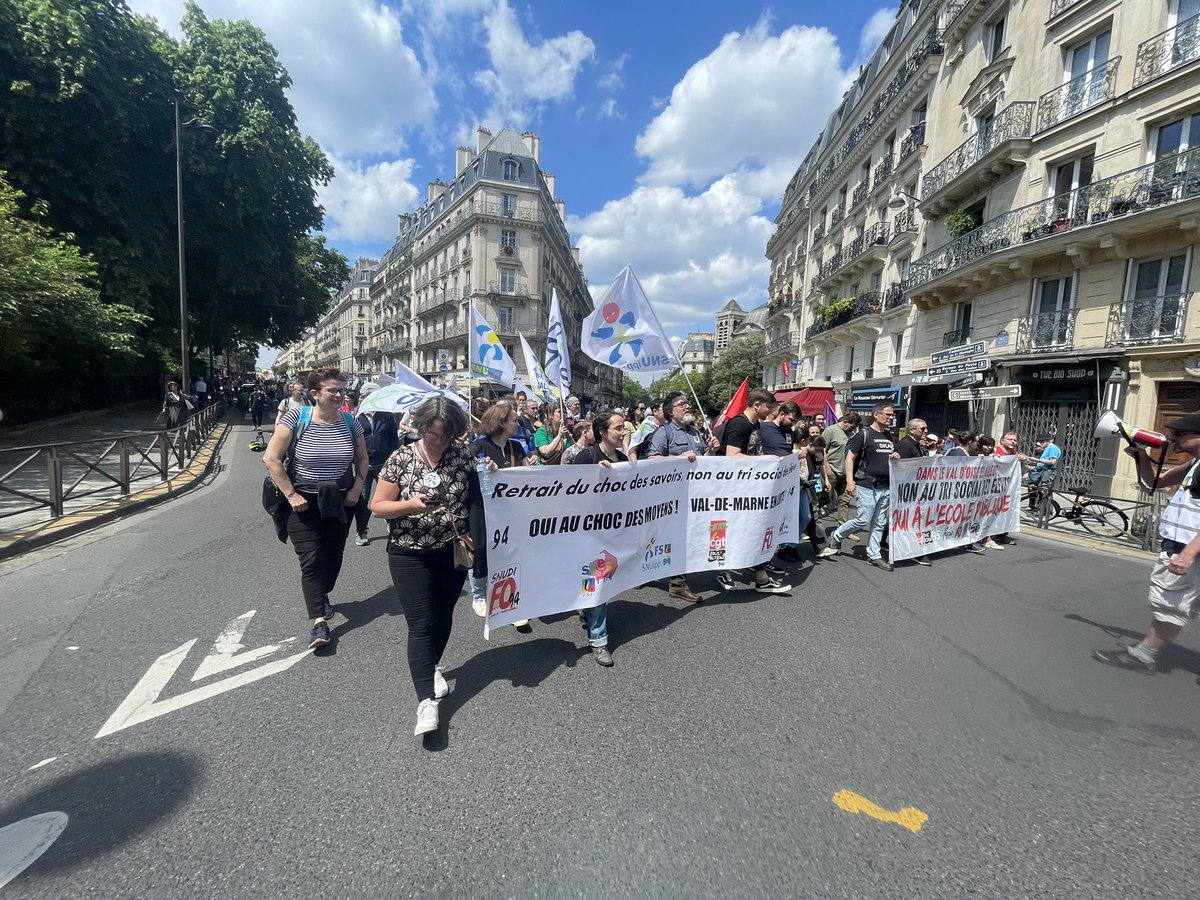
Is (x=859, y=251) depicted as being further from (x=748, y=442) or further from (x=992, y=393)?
(x=748, y=442)

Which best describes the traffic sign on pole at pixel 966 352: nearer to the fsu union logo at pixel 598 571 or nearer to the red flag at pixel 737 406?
the red flag at pixel 737 406

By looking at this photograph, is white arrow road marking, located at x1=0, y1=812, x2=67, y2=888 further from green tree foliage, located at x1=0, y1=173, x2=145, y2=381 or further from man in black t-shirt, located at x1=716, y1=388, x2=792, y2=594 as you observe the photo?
green tree foliage, located at x1=0, y1=173, x2=145, y2=381

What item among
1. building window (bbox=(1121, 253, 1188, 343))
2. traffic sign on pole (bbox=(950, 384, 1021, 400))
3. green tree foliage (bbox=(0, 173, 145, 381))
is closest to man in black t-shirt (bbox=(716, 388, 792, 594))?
traffic sign on pole (bbox=(950, 384, 1021, 400))

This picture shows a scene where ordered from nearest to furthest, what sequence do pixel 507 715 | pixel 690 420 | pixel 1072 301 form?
1. pixel 507 715
2. pixel 690 420
3. pixel 1072 301

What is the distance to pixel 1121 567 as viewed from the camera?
20.2 feet

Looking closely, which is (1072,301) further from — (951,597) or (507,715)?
(507,715)

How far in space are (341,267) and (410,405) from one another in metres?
32.1

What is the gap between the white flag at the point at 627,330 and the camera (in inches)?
252

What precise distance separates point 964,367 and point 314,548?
59.0 feet

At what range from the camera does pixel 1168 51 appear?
39.0 feet

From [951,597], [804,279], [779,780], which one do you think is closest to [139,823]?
[779,780]

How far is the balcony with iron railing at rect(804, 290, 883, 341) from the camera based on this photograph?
21741mm

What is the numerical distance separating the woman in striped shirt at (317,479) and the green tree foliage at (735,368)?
4213 centimetres

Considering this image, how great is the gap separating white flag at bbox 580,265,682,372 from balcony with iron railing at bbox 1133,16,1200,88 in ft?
48.8
